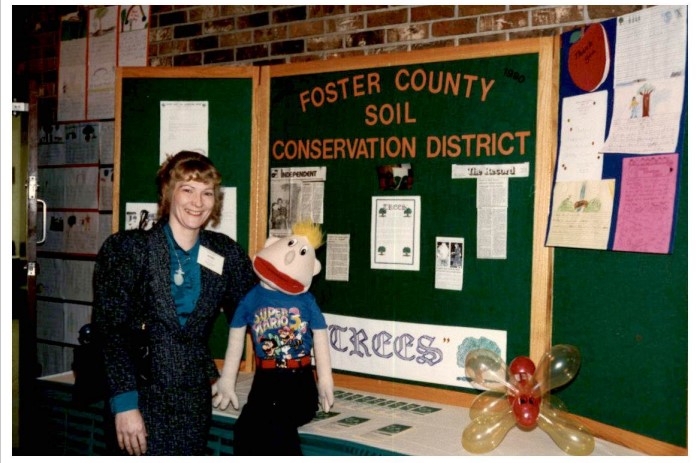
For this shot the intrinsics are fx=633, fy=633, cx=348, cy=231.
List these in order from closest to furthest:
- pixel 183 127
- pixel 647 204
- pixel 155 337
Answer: pixel 647 204, pixel 155 337, pixel 183 127

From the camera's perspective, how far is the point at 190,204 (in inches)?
81.7

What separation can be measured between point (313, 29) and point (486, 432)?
1.92m

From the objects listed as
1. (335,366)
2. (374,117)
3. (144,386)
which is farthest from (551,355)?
(144,386)

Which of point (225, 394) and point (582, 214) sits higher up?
point (582, 214)

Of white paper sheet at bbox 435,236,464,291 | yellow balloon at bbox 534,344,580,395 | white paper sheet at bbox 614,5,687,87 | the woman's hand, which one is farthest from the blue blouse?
white paper sheet at bbox 614,5,687,87

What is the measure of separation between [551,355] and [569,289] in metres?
0.25

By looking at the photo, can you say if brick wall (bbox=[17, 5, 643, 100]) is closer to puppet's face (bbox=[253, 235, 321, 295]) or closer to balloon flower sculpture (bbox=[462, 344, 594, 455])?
puppet's face (bbox=[253, 235, 321, 295])

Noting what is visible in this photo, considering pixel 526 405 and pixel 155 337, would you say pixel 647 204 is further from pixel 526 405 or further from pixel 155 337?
pixel 155 337

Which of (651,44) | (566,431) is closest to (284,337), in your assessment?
(566,431)

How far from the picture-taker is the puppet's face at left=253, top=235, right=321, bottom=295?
215 cm

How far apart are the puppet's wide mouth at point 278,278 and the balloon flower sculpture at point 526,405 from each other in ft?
2.16
